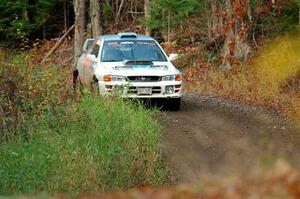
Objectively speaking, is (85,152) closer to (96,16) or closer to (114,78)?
(114,78)

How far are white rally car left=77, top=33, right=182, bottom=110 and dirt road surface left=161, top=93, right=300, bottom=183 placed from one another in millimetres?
653

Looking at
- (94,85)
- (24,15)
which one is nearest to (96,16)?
(24,15)

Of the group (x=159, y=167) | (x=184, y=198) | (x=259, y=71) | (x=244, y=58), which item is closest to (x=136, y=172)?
(x=159, y=167)

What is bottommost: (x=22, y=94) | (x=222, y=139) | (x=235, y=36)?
(x=222, y=139)

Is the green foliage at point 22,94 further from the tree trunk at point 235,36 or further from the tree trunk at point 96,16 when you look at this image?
the tree trunk at point 96,16

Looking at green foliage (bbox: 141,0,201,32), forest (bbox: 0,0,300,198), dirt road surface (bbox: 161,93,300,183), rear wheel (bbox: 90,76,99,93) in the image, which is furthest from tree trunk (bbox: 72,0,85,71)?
rear wheel (bbox: 90,76,99,93)

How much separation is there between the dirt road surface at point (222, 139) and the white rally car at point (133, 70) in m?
0.65

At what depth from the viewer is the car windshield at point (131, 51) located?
16531 millimetres

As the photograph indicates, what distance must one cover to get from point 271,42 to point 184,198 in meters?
18.4

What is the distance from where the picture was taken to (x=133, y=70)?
51.6 ft

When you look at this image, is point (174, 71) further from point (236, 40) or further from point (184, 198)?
point (184, 198)

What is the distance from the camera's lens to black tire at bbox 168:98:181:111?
53.5 feet

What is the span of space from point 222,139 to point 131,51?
418 cm

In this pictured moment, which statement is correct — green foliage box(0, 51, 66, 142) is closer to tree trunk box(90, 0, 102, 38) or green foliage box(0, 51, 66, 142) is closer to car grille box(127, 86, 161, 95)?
car grille box(127, 86, 161, 95)
